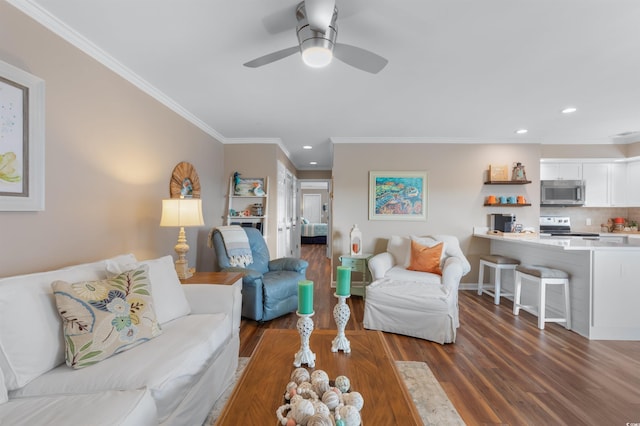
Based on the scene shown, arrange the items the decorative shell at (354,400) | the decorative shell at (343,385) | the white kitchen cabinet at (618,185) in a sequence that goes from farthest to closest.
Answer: the white kitchen cabinet at (618,185), the decorative shell at (343,385), the decorative shell at (354,400)

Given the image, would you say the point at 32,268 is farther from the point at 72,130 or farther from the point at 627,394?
the point at 627,394

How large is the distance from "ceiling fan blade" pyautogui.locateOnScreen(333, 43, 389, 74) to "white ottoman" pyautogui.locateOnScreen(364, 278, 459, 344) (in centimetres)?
207

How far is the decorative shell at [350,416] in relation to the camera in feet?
3.01

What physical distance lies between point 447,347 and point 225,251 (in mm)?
2501

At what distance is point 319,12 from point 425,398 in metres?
2.38

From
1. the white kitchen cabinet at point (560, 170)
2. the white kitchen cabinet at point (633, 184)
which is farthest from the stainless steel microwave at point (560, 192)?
the white kitchen cabinet at point (633, 184)

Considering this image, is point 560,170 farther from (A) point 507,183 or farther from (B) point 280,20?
(B) point 280,20

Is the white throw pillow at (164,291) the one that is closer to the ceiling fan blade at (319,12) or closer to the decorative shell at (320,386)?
the decorative shell at (320,386)

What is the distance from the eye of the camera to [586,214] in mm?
4871

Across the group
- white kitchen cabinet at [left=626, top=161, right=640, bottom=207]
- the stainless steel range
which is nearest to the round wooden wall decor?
the stainless steel range

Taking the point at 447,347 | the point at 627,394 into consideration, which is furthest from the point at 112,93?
the point at 627,394

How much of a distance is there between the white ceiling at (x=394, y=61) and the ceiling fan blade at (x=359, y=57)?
23 cm

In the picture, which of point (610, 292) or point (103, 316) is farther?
point (610, 292)

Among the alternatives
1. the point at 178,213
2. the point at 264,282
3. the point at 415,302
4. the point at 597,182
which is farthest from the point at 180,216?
the point at 597,182
